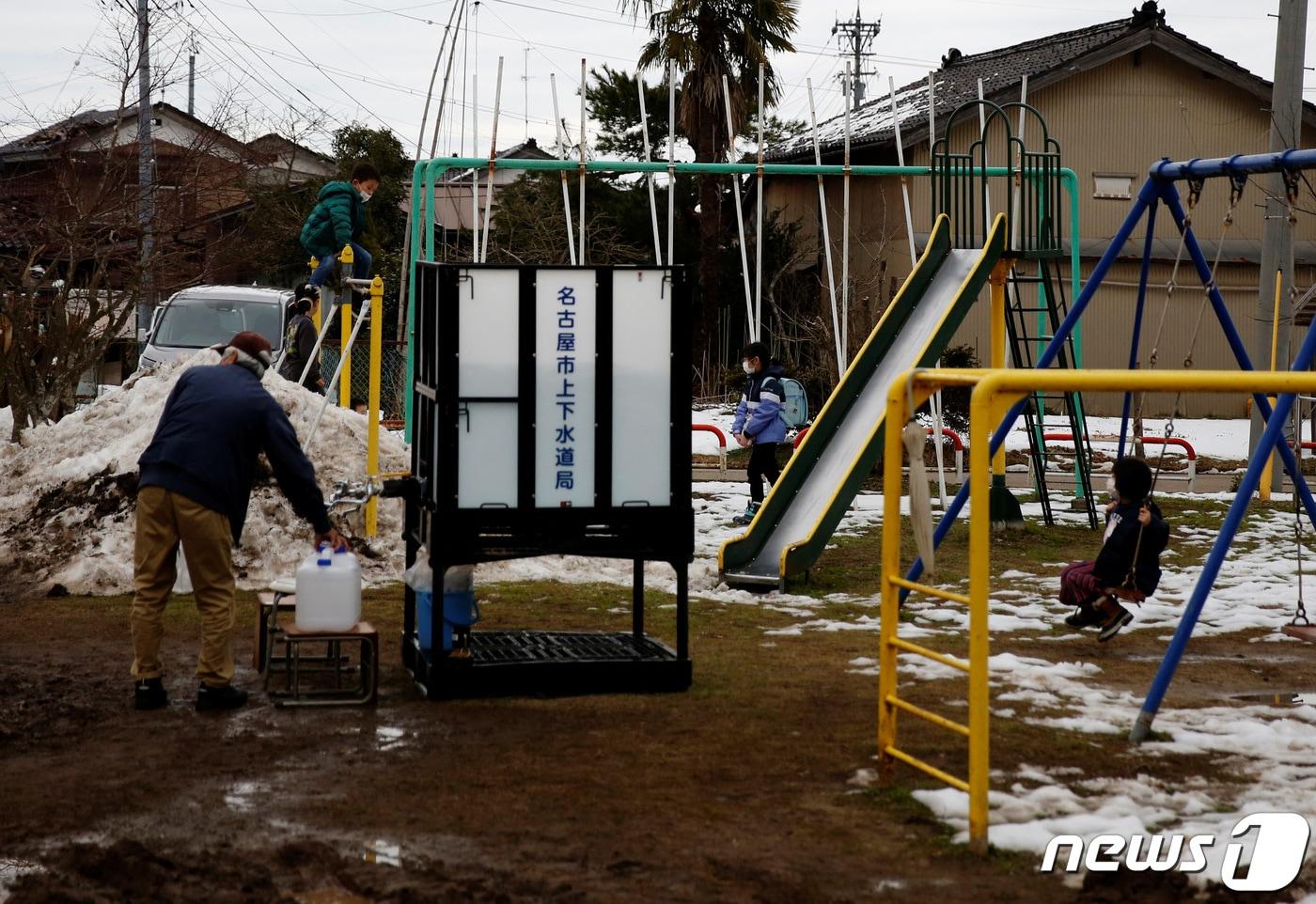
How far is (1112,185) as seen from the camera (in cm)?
3216

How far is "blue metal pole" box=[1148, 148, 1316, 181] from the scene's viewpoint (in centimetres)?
908

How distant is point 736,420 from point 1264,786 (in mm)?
8648

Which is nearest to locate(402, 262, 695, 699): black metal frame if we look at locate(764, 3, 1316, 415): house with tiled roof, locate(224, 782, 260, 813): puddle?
locate(224, 782, 260, 813): puddle

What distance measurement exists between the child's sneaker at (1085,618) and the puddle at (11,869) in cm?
617

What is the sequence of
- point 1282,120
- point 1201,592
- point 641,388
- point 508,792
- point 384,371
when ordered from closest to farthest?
point 508,792 < point 1201,592 < point 641,388 < point 1282,120 < point 384,371

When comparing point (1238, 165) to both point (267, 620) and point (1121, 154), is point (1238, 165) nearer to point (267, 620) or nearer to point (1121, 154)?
point (267, 620)

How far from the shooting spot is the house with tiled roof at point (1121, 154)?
30.5 m

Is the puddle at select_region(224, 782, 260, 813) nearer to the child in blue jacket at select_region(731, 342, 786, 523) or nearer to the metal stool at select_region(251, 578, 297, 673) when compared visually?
the metal stool at select_region(251, 578, 297, 673)

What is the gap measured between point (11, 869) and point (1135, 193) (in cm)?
3013

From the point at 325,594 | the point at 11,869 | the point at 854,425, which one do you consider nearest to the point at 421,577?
the point at 325,594

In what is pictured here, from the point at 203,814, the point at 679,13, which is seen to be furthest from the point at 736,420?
the point at 679,13

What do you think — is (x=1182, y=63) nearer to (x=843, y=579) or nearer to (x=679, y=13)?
(x=679, y=13)

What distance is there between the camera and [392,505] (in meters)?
12.3

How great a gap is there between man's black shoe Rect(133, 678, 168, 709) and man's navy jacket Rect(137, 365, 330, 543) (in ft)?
2.58
